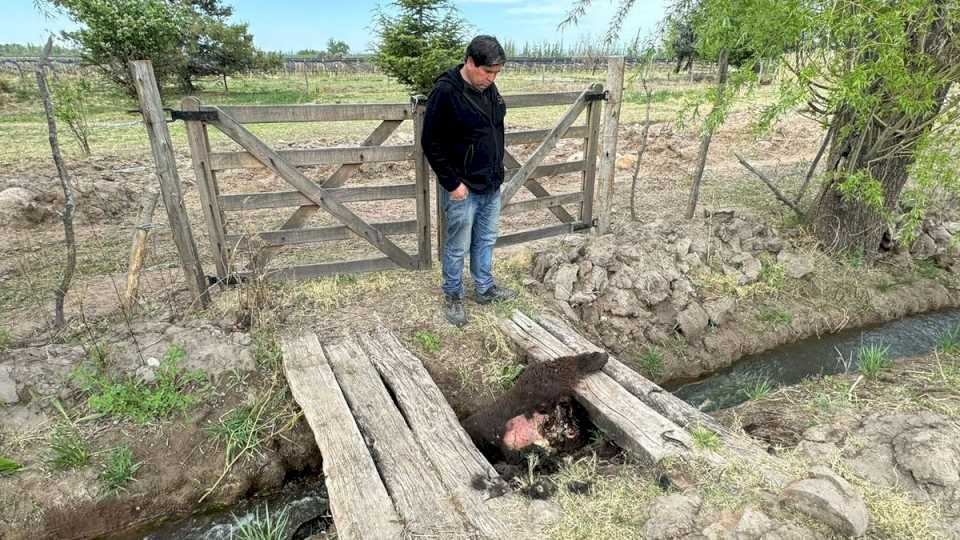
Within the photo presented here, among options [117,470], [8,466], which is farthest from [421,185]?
[8,466]

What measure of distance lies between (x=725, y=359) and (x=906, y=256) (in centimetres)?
326

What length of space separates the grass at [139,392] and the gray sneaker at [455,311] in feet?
6.34

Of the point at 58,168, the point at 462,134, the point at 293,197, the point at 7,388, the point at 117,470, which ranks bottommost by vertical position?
the point at 117,470

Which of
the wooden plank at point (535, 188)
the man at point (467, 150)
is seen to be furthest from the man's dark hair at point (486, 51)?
the wooden plank at point (535, 188)

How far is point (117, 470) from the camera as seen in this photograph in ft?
10.5

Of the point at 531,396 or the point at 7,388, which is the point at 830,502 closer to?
the point at 531,396

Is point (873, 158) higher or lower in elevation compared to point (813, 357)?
higher

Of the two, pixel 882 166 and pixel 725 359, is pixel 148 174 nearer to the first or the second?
pixel 725 359

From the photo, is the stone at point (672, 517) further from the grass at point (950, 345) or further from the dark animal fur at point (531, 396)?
the grass at point (950, 345)

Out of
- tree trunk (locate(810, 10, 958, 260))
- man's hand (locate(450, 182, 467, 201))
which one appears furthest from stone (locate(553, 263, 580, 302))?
→ tree trunk (locate(810, 10, 958, 260))

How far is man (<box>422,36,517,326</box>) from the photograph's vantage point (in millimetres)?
3760

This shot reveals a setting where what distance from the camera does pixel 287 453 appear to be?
141 inches

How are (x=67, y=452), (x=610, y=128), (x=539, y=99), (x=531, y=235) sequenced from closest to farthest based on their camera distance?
(x=67, y=452) → (x=539, y=99) → (x=610, y=128) → (x=531, y=235)

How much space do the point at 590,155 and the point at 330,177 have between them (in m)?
2.94
